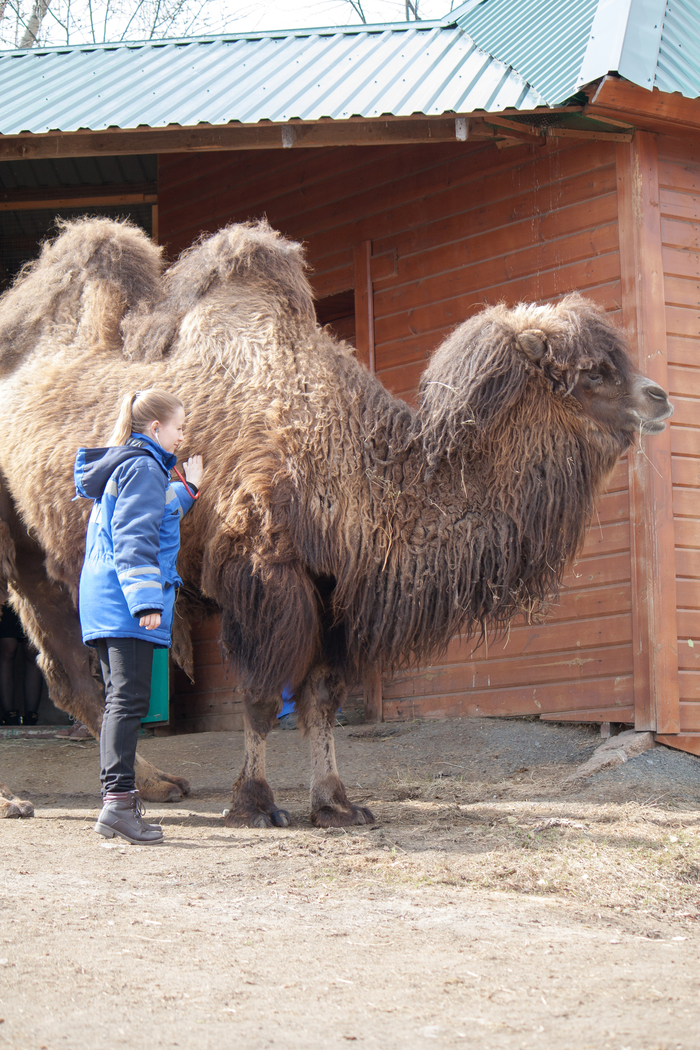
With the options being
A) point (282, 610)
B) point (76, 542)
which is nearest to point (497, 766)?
point (282, 610)

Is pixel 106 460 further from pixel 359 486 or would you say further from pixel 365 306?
pixel 365 306

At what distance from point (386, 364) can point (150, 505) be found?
3.58m

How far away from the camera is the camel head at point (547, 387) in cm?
461

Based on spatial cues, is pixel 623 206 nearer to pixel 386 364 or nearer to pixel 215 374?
pixel 386 364

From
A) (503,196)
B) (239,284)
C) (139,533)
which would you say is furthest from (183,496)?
(503,196)

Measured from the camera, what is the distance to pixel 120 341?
18.2ft

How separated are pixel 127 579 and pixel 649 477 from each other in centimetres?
325

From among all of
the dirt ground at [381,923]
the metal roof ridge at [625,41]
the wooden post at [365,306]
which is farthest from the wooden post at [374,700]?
the metal roof ridge at [625,41]

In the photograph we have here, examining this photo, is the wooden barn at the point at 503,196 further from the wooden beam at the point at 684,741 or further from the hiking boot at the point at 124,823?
the hiking boot at the point at 124,823

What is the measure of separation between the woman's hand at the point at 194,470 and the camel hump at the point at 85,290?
1151 mm

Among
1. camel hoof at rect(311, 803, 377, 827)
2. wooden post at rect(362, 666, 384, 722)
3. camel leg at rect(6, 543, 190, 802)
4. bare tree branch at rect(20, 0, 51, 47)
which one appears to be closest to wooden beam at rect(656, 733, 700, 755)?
camel hoof at rect(311, 803, 377, 827)

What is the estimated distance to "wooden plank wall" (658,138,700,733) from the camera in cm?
584

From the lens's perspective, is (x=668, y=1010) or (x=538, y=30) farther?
(x=538, y=30)

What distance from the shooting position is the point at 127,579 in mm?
4016
